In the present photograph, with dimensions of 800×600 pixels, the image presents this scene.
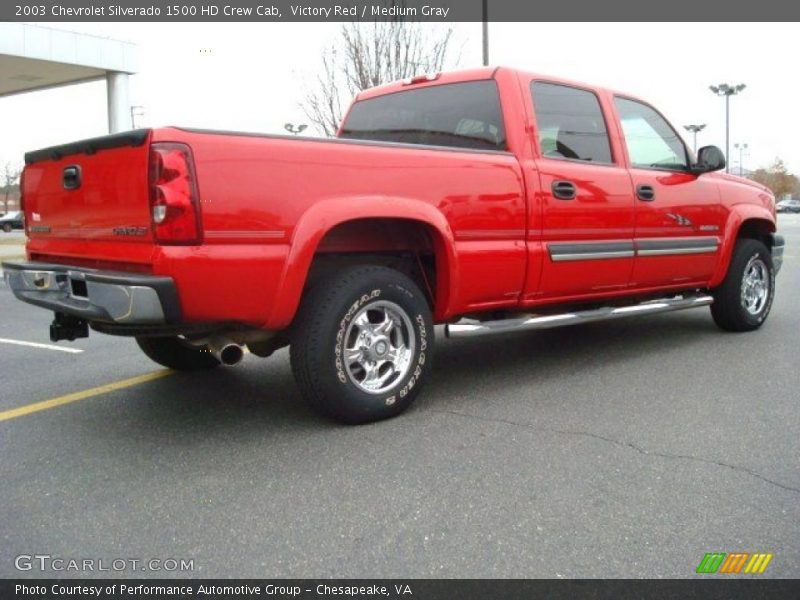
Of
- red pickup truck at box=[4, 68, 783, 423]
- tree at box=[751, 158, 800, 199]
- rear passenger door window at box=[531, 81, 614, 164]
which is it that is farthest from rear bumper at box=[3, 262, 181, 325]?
tree at box=[751, 158, 800, 199]

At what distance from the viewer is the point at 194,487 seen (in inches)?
122

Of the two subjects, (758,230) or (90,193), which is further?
(758,230)

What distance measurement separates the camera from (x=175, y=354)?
4.94 metres

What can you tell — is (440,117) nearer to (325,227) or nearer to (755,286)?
(325,227)

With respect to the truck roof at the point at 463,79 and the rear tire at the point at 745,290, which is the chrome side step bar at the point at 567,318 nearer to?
the rear tire at the point at 745,290

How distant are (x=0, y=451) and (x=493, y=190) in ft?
9.43

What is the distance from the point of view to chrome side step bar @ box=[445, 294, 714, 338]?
4262 mm

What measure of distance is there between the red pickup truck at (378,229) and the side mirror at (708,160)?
2cm

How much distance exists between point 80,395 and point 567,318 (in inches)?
121

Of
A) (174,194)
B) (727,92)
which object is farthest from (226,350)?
(727,92)

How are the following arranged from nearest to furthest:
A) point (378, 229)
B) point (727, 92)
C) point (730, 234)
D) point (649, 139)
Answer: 1. point (378, 229)
2. point (649, 139)
3. point (730, 234)
4. point (727, 92)

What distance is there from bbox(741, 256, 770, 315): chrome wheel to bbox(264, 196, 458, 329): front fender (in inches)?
142

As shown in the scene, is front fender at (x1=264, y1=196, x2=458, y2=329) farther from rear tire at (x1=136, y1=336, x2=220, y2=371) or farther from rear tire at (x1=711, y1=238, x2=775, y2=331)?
rear tire at (x1=711, y1=238, x2=775, y2=331)
